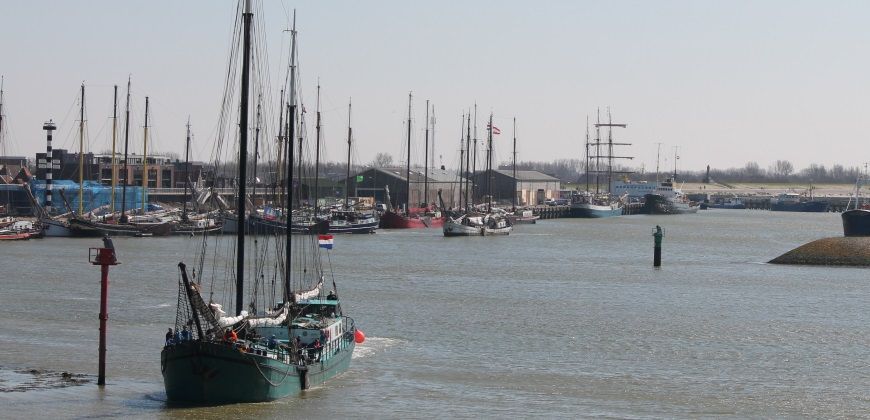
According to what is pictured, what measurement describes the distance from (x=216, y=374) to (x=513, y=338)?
1849 cm

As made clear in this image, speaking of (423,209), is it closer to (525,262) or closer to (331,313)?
(525,262)

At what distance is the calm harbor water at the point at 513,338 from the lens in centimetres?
3722

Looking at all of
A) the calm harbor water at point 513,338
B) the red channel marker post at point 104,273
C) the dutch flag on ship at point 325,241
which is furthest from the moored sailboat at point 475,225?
the red channel marker post at point 104,273

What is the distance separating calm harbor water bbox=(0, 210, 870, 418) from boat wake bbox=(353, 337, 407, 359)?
0.12 meters

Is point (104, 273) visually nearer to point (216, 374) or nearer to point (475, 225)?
point (216, 374)

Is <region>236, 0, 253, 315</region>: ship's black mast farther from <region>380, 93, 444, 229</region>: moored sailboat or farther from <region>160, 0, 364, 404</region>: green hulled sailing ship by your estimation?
Result: <region>380, 93, 444, 229</region>: moored sailboat

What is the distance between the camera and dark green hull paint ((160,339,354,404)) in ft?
112

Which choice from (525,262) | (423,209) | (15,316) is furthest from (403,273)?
(423,209)

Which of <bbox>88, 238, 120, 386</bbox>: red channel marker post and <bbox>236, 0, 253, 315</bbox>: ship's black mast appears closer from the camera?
<bbox>88, 238, 120, 386</bbox>: red channel marker post

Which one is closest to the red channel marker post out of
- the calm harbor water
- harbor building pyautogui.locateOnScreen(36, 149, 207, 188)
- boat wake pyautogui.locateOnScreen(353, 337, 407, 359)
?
the calm harbor water

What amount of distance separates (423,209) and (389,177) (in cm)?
1416

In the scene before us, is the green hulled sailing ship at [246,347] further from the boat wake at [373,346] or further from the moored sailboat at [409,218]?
the moored sailboat at [409,218]

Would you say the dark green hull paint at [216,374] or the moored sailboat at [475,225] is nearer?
the dark green hull paint at [216,374]

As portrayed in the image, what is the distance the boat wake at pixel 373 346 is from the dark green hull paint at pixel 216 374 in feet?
31.0
